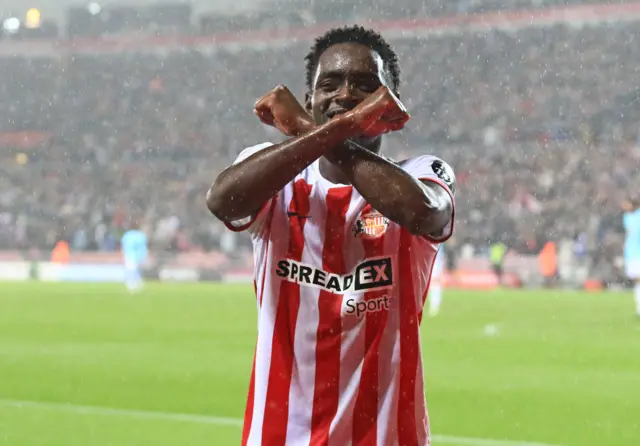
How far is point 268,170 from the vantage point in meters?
1.97

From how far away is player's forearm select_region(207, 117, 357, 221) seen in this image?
1.92 meters

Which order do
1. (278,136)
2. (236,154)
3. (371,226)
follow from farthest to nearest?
(236,154)
(278,136)
(371,226)

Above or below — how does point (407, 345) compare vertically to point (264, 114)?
below

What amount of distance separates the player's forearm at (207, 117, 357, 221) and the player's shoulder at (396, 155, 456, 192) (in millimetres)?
309

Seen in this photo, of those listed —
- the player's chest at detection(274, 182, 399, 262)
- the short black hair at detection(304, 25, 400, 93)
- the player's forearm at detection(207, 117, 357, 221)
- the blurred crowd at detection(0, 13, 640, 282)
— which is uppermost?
the blurred crowd at detection(0, 13, 640, 282)

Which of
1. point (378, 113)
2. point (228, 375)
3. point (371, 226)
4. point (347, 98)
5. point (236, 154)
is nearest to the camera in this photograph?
point (378, 113)

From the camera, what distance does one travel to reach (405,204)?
1959 mm

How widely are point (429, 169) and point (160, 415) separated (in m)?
4.93

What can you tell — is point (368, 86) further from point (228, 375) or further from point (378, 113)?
point (228, 375)

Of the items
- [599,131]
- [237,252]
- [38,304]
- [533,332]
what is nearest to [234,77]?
[237,252]

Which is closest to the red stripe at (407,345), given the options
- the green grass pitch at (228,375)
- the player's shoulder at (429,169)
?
the player's shoulder at (429,169)

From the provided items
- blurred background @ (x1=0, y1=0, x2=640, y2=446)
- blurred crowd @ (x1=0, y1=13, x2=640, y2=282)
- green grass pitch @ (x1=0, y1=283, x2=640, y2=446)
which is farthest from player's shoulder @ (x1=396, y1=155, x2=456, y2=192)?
blurred crowd @ (x1=0, y1=13, x2=640, y2=282)

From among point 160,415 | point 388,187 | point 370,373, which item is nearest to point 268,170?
point 388,187

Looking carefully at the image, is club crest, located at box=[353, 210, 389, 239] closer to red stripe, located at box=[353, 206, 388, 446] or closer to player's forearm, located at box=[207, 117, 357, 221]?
red stripe, located at box=[353, 206, 388, 446]
